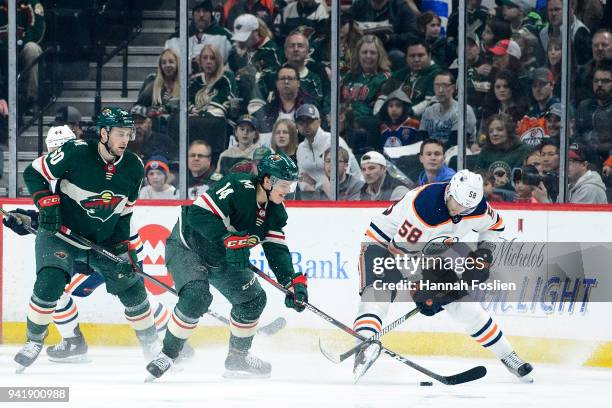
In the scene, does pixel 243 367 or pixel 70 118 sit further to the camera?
pixel 70 118

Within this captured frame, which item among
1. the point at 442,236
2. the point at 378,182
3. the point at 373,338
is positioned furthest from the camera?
the point at 378,182

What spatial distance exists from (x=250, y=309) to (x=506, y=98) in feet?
7.48

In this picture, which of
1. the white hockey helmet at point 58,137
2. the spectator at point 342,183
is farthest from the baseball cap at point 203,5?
the white hockey helmet at point 58,137

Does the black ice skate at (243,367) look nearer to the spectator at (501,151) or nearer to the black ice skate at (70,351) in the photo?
the black ice skate at (70,351)

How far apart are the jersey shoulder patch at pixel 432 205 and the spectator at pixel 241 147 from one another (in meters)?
1.62

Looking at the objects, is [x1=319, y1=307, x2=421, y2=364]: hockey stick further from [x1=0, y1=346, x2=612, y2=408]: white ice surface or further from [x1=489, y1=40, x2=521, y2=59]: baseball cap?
[x1=489, y1=40, x2=521, y2=59]: baseball cap

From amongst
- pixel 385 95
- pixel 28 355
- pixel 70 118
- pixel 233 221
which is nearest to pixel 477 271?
pixel 385 95

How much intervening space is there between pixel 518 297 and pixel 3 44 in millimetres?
3192

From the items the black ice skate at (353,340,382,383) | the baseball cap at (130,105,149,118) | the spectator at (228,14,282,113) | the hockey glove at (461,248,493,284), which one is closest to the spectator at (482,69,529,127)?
the hockey glove at (461,248,493,284)

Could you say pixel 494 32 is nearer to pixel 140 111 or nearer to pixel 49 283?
pixel 140 111

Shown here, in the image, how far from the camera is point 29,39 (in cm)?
770

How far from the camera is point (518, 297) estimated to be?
6.93 meters

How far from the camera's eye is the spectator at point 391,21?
7.65 metres

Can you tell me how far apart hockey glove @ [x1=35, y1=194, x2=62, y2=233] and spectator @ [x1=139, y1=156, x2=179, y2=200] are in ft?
5.48
